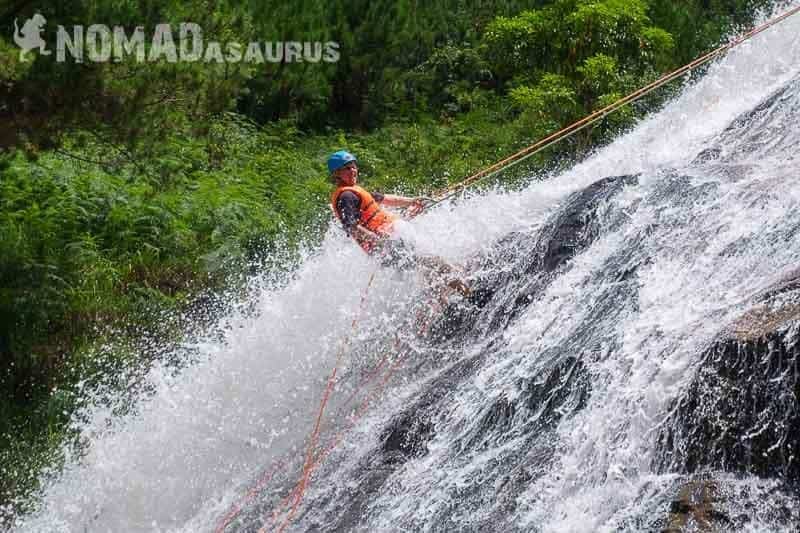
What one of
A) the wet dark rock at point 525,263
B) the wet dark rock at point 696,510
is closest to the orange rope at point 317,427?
the wet dark rock at point 525,263

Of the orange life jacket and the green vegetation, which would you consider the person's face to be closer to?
the orange life jacket

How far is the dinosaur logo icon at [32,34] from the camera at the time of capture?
928 cm

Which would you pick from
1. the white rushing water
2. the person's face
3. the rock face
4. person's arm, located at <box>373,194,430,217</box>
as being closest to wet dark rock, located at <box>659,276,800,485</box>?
the rock face

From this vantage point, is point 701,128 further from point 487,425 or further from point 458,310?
point 487,425

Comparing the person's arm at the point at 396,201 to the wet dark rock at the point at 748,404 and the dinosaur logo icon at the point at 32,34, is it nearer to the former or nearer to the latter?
the dinosaur logo icon at the point at 32,34

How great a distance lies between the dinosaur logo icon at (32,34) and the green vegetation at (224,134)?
9 centimetres

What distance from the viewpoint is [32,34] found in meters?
9.34

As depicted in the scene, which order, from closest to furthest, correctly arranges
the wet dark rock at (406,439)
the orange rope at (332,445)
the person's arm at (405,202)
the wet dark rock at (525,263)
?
the wet dark rock at (406,439) < the orange rope at (332,445) < the wet dark rock at (525,263) < the person's arm at (405,202)

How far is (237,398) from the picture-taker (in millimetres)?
9734

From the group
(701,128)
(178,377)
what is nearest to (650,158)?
(701,128)

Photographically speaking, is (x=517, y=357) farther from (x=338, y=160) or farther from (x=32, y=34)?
(x=32, y=34)

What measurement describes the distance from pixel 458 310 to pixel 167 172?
159 inches

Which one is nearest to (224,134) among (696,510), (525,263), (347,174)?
(347,174)

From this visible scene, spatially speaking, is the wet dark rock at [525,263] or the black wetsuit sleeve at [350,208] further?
the black wetsuit sleeve at [350,208]
